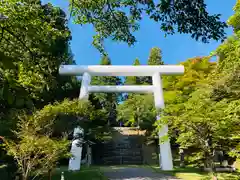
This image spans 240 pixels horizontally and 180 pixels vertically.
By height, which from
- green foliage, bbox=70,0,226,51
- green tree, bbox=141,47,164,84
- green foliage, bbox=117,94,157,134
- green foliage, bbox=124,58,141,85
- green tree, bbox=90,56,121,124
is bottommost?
green foliage, bbox=70,0,226,51

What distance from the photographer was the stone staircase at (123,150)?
57.1ft

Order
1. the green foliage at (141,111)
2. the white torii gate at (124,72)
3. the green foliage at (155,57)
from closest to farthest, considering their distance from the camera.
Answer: the white torii gate at (124,72), the green foliage at (141,111), the green foliage at (155,57)

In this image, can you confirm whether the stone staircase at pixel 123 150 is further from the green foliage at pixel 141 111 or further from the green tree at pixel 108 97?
the green tree at pixel 108 97

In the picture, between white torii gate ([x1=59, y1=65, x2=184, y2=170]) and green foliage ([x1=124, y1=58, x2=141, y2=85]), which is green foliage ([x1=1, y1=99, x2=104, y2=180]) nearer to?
white torii gate ([x1=59, y1=65, x2=184, y2=170])

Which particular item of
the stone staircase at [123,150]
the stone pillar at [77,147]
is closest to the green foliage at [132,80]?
the stone staircase at [123,150]

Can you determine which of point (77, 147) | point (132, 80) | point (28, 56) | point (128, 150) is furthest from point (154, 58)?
point (28, 56)

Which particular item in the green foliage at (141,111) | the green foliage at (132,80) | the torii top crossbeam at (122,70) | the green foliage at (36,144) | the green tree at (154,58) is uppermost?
the green tree at (154,58)

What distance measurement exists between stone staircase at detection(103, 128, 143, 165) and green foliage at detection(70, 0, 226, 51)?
15246 millimetres

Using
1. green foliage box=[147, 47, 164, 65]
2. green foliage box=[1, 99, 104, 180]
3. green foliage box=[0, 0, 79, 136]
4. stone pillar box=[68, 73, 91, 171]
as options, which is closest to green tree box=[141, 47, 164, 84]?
green foliage box=[147, 47, 164, 65]

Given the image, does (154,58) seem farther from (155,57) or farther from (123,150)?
(123,150)

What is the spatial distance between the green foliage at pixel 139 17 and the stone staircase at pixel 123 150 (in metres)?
15.2

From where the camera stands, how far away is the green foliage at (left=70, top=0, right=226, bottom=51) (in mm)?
1894

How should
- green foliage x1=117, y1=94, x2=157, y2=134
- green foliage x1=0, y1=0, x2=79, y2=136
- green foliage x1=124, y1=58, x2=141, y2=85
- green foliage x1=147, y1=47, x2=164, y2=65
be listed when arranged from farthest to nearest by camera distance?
1. green foliage x1=147, y1=47, x2=164, y2=65
2. green foliage x1=124, y1=58, x2=141, y2=85
3. green foliage x1=117, y1=94, x2=157, y2=134
4. green foliage x1=0, y1=0, x2=79, y2=136

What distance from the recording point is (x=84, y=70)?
39.8ft
